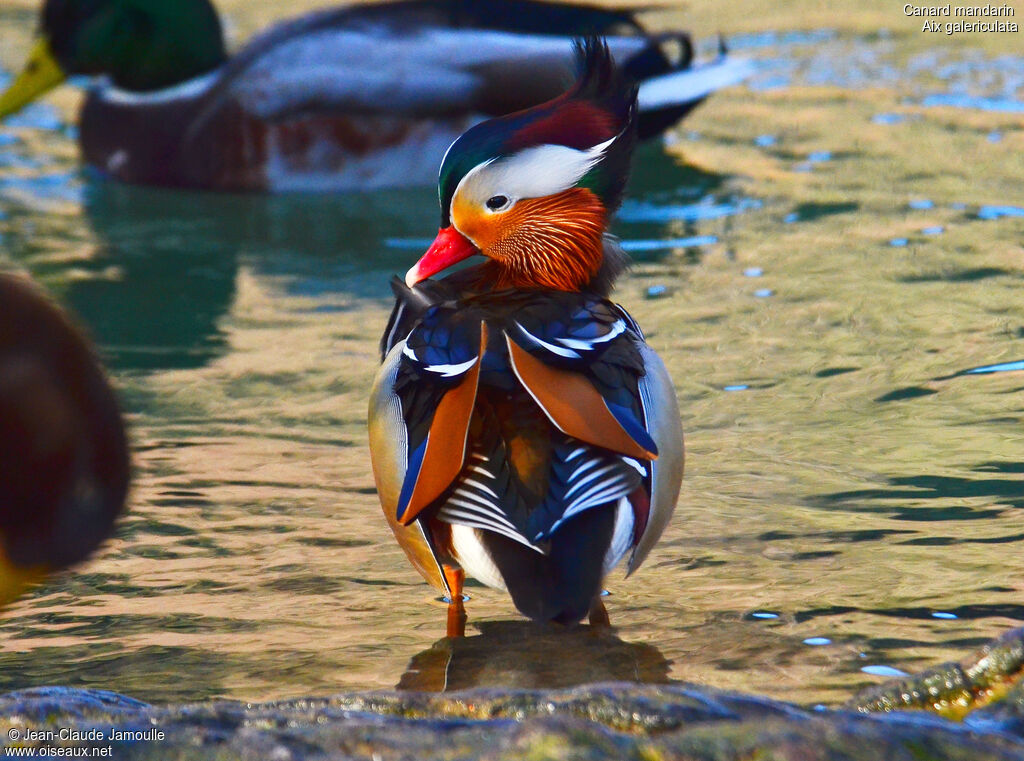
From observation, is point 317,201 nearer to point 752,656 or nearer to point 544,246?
point 544,246

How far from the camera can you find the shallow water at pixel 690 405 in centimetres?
381

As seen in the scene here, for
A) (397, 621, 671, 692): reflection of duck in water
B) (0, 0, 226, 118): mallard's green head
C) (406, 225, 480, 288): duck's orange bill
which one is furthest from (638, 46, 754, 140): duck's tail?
(397, 621, 671, 692): reflection of duck in water

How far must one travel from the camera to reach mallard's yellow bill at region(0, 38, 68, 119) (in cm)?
881

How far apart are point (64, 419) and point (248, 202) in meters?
6.18

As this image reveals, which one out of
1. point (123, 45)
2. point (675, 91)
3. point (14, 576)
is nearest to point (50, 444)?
point (14, 576)

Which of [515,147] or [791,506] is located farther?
[791,506]

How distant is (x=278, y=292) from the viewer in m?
7.05

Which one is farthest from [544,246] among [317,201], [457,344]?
[317,201]

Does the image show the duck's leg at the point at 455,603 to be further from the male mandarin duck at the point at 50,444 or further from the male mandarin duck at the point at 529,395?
the male mandarin duck at the point at 50,444

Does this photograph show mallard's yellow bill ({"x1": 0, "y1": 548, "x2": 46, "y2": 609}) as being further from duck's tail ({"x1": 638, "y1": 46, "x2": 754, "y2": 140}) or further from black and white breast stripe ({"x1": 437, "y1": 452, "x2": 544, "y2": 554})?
duck's tail ({"x1": 638, "y1": 46, "x2": 754, "y2": 140})

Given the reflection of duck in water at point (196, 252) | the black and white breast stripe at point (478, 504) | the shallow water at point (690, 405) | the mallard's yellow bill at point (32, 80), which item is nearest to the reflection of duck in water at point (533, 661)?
the shallow water at point (690, 405)

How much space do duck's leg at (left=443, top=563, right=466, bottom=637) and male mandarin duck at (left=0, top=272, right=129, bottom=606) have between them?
1.30m

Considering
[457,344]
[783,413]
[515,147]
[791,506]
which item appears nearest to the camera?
[457,344]

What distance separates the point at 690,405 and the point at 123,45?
5.26 m
